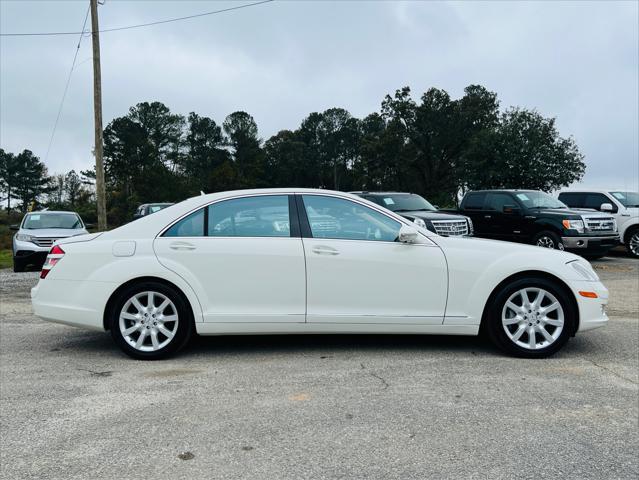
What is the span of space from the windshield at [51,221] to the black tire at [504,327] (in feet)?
42.4

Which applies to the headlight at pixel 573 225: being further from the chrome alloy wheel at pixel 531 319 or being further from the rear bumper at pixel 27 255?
the rear bumper at pixel 27 255

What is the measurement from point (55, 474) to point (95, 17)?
19.5m

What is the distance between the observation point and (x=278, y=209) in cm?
536

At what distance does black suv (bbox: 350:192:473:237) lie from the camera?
42.0 ft

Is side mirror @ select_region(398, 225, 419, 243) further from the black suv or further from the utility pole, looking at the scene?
the utility pole

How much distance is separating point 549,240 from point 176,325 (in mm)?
11267

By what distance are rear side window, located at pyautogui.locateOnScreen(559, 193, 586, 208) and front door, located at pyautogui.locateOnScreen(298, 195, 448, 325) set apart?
13.6 meters

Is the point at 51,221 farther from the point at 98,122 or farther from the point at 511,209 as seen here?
the point at 511,209

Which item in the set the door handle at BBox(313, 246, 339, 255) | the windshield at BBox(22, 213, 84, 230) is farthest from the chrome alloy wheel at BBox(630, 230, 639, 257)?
the windshield at BBox(22, 213, 84, 230)

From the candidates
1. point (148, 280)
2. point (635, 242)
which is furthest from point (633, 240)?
point (148, 280)

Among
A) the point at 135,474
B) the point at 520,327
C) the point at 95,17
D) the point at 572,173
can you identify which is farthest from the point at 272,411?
the point at 572,173

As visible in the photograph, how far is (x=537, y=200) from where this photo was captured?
1519 centimetres

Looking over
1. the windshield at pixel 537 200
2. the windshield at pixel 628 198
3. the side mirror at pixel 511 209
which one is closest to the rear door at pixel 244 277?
the side mirror at pixel 511 209

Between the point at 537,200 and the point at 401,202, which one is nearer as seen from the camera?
the point at 401,202
